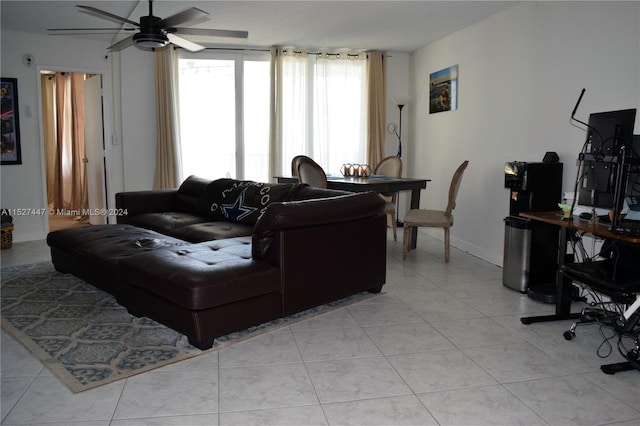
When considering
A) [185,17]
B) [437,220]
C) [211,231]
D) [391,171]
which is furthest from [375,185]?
[185,17]

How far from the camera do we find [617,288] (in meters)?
2.61

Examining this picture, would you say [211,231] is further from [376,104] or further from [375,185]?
[376,104]

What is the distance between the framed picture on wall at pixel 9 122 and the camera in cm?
564

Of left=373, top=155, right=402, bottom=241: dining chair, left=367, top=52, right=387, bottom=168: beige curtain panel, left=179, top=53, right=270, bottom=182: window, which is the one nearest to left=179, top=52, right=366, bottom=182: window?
left=179, top=53, right=270, bottom=182: window

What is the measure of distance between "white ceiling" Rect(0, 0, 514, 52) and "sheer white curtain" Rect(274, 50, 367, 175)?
527 millimetres

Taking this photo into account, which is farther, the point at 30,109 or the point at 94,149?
the point at 94,149

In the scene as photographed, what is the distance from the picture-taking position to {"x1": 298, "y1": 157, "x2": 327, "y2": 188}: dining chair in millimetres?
5246

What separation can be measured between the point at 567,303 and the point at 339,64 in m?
4.58

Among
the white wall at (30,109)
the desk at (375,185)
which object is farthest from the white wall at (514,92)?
the white wall at (30,109)

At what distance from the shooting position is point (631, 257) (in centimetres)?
299

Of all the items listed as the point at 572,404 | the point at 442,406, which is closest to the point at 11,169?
the point at 442,406

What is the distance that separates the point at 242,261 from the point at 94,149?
4628 millimetres

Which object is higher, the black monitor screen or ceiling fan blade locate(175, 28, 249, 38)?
ceiling fan blade locate(175, 28, 249, 38)

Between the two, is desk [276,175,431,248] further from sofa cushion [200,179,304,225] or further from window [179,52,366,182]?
window [179,52,366,182]
